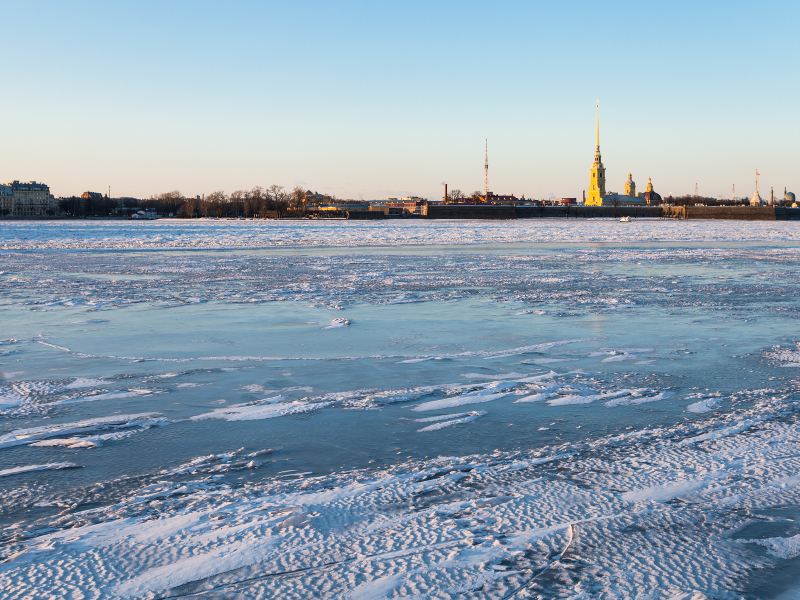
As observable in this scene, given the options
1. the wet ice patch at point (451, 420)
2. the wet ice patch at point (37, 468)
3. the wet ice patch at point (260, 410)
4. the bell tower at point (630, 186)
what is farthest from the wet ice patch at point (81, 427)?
the bell tower at point (630, 186)

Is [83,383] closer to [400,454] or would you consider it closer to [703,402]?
[400,454]

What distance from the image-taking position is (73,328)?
8805 mm

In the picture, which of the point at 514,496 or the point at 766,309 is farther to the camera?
the point at 766,309

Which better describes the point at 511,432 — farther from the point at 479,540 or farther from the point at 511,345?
the point at 511,345

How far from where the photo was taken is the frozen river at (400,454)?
289 centimetres

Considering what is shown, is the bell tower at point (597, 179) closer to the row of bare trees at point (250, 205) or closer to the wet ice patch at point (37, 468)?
the row of bare trees at point (250, 205)

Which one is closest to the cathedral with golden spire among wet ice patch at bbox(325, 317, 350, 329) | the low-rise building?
the low-rise building

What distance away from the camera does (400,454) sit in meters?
4.23

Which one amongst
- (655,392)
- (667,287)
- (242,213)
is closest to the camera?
(655,392)

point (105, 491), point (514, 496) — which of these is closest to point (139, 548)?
point (105, 491)

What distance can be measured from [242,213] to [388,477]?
138 metres

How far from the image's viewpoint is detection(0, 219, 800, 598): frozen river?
9.50 feet

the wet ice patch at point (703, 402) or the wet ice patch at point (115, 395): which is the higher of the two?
the wet ice patch at point (115, 395)

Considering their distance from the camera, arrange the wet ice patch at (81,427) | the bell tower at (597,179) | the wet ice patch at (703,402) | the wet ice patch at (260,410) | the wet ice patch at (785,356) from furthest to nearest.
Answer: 1. the bell tower at (597,179)
2. the wet ice patch at (785,356)
3. the wet ice patch at (703,402)
4. the wet ice patch at (260,410)
5. the wet ice patch at (81,427)
